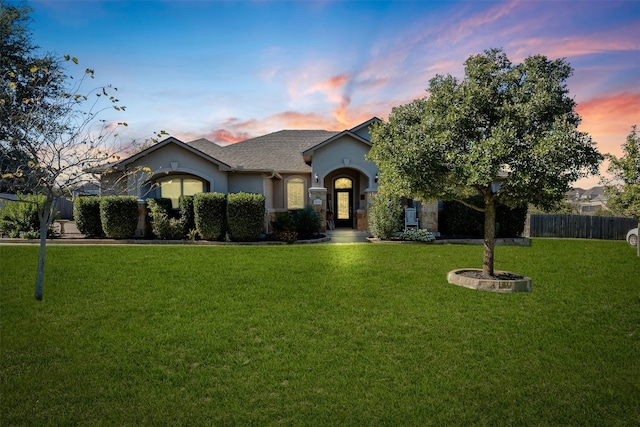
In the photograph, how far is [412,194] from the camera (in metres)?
9.15

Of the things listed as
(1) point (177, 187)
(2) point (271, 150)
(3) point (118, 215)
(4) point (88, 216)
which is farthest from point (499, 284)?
(2) point (271, 150)

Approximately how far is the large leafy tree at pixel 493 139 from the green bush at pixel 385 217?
6245 mm

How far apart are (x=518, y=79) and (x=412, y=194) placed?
349cm

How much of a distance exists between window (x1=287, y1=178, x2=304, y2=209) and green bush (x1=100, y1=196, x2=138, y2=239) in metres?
8.62

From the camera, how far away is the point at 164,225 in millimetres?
15586

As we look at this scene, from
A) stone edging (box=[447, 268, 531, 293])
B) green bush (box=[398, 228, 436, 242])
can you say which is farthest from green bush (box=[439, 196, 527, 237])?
stone edging (box=[447, 268, 531, 293])

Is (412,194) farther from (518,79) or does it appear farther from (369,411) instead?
(369,411)

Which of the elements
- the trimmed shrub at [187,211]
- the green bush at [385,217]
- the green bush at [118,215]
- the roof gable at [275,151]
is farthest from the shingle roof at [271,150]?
the green bush at [385,217]

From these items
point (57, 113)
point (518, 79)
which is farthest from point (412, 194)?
point (57, 113)

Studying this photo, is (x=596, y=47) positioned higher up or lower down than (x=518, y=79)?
higher up

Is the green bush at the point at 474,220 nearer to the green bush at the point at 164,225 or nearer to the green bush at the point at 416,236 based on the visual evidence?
A: the green bush at the point at 416,236

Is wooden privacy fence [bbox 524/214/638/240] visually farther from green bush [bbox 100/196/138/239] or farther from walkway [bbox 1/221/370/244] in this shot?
green bush [bbox 100/196/138/239]

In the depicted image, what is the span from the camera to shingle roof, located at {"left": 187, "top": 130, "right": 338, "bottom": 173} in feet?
71.5

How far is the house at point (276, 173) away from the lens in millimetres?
18016
